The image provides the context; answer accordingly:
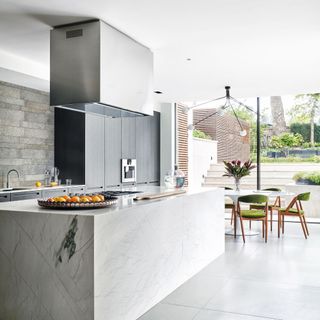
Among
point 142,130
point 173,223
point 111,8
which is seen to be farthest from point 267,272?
point 142,130

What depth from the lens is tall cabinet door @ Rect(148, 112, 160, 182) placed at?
8547mm

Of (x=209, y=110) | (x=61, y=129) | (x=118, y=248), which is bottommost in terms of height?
(x=118, y=248)

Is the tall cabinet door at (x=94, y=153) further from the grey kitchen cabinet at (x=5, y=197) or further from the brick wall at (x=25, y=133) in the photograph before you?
the grey kitchen cabinet at (x=5, y=197)

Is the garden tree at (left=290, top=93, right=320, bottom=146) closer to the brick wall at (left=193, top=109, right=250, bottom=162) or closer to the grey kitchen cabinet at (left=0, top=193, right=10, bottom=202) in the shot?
the brick wall at (left=193, top=109, right=250, bottom=162)

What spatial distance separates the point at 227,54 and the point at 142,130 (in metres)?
3.24

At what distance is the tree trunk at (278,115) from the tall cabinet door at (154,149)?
245cm

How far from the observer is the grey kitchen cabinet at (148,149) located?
7.97m

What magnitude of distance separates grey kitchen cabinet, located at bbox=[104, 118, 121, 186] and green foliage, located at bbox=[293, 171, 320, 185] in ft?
12.8

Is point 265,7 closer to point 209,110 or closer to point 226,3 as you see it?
point 226,3

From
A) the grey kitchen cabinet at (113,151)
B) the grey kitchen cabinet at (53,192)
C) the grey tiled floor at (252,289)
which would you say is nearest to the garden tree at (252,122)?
the grey kitchen cabinet at (113,151)

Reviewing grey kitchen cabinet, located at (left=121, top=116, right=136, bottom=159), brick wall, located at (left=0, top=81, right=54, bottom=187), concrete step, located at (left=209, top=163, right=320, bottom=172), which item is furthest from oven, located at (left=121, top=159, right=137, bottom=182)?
concrete step, located at (left=209, top=163, right=320, bottom=172)

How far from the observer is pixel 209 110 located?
9453 millimetres

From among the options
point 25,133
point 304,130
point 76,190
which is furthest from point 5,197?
point 304,130

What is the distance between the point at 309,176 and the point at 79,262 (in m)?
6.91
